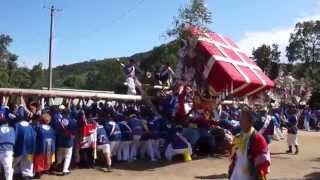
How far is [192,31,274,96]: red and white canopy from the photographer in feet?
60.9

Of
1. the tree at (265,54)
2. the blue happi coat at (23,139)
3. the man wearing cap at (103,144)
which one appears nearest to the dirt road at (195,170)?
the man wearing cap at (103,144)

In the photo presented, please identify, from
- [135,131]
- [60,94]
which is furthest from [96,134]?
[135,131]

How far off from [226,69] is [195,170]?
→ 3.53 metres

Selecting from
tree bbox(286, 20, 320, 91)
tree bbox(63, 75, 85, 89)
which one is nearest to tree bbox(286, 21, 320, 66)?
tree bbox(286, 20, 320, 91)

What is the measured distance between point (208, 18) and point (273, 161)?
5.21 m

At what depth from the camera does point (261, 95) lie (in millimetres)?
22297

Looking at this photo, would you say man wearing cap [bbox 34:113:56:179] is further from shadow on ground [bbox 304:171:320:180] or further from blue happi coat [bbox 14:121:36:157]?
shadow on ground [bbox 304:171:320:180]

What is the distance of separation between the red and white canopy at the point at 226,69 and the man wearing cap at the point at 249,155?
34.6 ft

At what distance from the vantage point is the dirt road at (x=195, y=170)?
50.8 feet

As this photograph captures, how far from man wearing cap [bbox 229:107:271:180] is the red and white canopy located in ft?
34.6

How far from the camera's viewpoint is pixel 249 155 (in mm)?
7691

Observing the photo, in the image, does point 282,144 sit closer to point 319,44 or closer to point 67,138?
point 67,138

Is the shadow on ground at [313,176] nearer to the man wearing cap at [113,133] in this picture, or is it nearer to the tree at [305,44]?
the man wearing cap at [113,133]

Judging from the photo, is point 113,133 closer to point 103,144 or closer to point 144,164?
point 103,144
